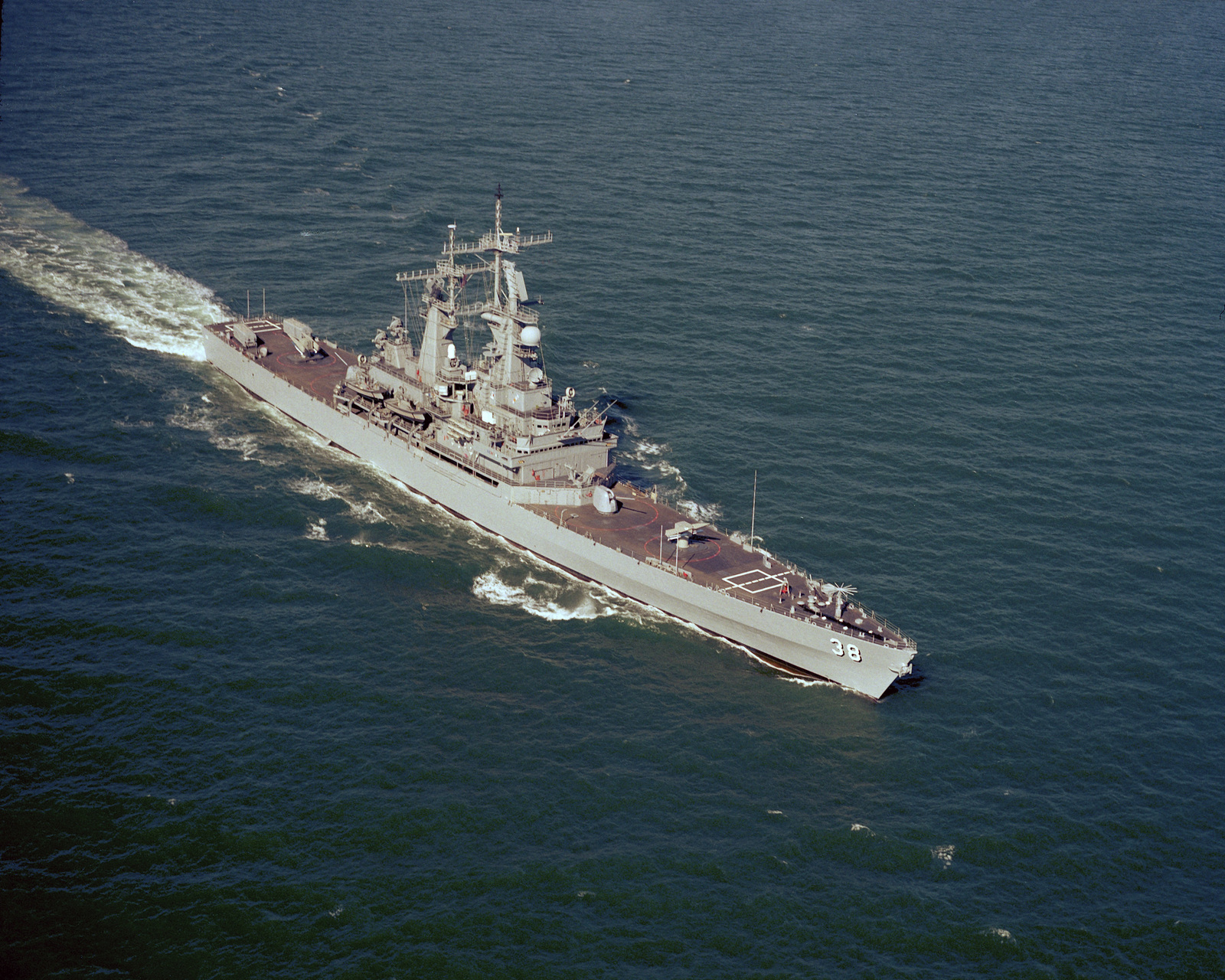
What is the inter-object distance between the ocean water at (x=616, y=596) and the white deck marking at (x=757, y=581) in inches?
166

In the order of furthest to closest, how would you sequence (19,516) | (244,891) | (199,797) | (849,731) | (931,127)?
(931,127), (19,516), (849,731), (199,797), (244,891)

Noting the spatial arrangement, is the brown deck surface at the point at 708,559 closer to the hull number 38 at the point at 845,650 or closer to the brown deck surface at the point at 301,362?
the hull number 38 at the point at 845,650

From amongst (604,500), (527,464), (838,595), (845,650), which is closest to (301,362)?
(527,464)

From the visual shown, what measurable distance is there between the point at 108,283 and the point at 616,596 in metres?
67.6

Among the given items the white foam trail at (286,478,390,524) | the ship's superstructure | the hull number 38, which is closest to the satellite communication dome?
the ship's superstructure

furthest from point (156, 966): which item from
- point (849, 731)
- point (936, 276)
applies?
point (936, 276)

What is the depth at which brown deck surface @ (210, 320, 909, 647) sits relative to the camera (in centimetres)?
7356

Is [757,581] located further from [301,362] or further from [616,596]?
[301,362]

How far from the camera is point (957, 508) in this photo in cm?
8769

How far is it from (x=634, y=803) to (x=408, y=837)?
1212 cm

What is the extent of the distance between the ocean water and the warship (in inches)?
89.7

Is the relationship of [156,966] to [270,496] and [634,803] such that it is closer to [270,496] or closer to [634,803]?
[634,803]

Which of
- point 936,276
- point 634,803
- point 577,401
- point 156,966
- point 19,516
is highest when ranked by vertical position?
point 936,276

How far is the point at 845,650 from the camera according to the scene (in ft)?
234
